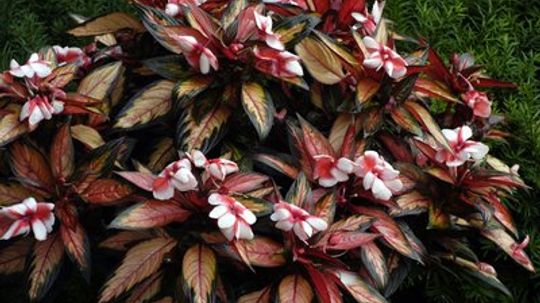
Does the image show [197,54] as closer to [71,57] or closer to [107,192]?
[107,192]

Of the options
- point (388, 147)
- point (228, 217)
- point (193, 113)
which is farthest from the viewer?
point (388, 147)

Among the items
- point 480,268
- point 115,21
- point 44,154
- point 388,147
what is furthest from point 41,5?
point 480,268

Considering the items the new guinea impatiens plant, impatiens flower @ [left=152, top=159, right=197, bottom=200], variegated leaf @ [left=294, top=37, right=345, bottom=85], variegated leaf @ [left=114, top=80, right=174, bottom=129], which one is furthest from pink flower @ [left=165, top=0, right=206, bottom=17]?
Result: impatiens flower @ [left=152, top=159, right=197, bottom=200]

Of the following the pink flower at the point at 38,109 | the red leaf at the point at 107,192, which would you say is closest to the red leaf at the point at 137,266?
the red leaf at the point at 107,192

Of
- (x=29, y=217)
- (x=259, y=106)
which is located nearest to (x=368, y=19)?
(x=259, y=106)

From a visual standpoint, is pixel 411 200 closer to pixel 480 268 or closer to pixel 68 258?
pixel 480 268

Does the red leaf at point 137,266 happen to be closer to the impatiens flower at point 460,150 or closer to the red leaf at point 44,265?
the red leaf at point 44,265
